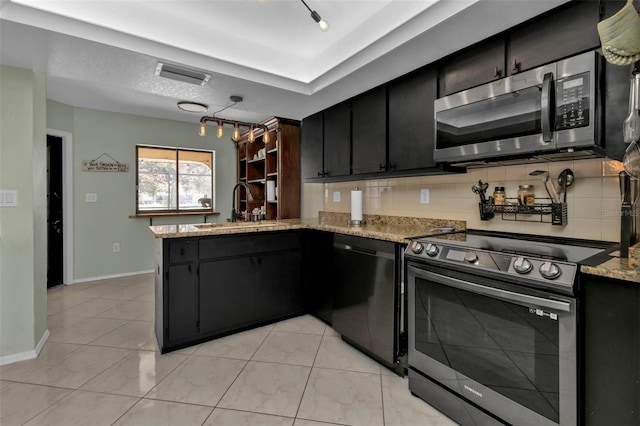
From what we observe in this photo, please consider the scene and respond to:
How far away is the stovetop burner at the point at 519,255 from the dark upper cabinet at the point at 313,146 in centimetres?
174

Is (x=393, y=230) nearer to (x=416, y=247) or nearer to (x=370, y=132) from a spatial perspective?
(x=416, y=247)

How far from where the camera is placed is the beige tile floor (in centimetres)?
168

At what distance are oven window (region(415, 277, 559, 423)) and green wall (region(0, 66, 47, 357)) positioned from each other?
2938 mm

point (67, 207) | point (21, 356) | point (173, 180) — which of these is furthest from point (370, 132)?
point (67, 207)

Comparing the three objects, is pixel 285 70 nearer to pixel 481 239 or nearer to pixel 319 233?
pixel 319 233

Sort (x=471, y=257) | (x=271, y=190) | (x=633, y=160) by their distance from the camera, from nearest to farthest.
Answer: (x=633, y=160) → (x=471, y=257) → (x=271, y=190)

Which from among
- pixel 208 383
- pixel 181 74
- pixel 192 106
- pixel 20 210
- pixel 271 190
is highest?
pixel 192 106

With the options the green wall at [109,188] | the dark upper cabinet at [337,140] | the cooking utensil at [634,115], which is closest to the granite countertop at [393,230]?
the cooking utensil at [634,115]

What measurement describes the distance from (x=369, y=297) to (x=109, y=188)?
14.4 feet

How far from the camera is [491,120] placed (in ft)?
5.81

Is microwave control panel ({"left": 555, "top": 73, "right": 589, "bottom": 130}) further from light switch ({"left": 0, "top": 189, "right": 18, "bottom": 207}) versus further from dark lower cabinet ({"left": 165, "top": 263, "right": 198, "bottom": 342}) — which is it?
light switch ({"left": 0, "top": 189, "right": 18, "bottom": 207})

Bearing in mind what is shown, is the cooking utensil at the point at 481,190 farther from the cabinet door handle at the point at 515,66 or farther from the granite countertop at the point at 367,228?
the cabinet door handle at the point at 515,66

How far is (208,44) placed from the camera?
2.37m

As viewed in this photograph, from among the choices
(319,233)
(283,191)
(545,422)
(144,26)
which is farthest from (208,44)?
(545,422)
